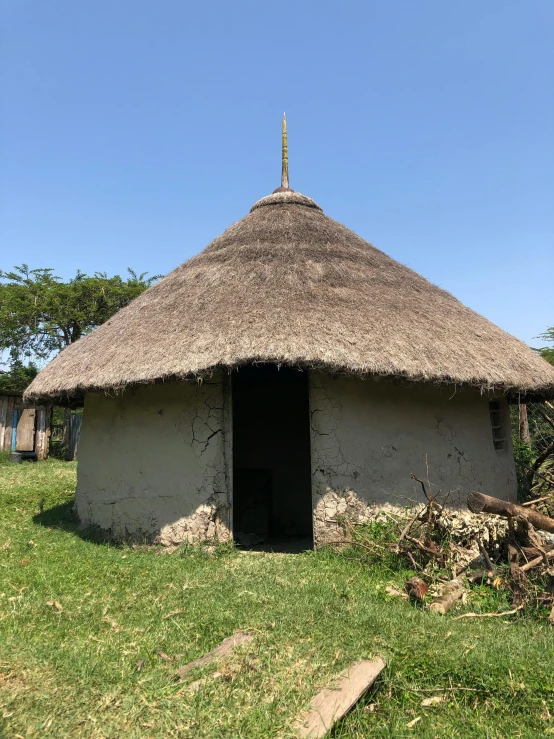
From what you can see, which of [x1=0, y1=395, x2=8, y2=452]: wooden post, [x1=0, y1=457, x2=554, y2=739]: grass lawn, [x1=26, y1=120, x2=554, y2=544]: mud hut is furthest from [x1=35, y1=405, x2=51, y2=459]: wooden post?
[x1=0, y1=457, x2=554, y2=739]: grass lawn

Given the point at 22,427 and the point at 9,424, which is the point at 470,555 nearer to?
the point at 22,427

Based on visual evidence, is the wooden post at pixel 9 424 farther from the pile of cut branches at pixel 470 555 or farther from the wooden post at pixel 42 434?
the pile of cut branches at pixel 470 555

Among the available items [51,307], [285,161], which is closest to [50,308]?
[51,307]

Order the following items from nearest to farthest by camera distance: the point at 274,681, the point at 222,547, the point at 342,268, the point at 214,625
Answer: the point at 274,681 → the point at 214,625 → the point at 222,547 → the point at 342,268

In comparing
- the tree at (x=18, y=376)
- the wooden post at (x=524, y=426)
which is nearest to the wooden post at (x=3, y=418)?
the tree at (x=18, y=376)

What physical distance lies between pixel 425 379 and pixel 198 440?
2582 millimetres

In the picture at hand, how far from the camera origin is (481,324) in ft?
24.8

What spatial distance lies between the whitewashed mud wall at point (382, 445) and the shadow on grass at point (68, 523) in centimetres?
274

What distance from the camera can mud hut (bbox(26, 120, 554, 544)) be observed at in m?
5.70

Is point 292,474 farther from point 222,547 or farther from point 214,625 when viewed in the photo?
point 214,625

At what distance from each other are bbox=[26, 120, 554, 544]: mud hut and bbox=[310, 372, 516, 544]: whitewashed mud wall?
0.6 inches

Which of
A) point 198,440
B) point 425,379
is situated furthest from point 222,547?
point 425,379

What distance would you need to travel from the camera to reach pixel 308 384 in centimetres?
630

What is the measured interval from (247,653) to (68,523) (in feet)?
15.6
